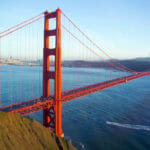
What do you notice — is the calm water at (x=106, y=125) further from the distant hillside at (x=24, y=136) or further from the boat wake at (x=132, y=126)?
the distant hillside at (x=24, y=136)

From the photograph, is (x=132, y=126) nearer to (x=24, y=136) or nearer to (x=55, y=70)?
(x=55, y=70)

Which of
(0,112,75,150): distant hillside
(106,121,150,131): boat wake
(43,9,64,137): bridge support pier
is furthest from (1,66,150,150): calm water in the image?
(0,112,75,150): distant hillside

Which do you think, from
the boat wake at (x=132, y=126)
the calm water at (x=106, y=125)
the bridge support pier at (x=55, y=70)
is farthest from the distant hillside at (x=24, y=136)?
the boat wake at (x=132, y=126)

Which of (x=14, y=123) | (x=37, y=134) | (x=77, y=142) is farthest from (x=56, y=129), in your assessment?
(x=14, y=123)

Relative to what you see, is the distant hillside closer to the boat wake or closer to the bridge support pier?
the bridge support pier

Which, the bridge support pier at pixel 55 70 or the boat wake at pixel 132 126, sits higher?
the bridge support pier at pixel 55 70

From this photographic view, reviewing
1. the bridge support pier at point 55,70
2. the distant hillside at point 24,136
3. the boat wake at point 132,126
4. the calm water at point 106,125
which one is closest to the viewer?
the distant hillside at point 24,136

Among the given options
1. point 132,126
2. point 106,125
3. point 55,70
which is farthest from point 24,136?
point 132,126

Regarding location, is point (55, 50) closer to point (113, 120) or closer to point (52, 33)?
point (52, 33)
